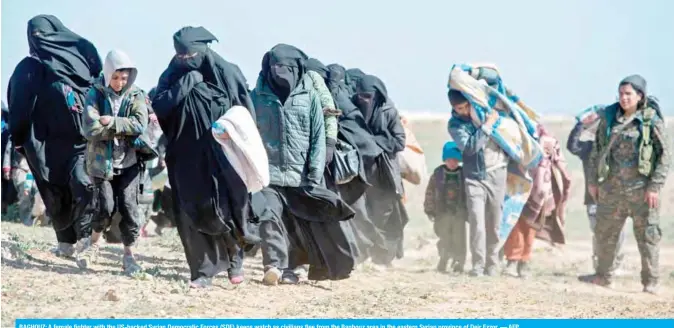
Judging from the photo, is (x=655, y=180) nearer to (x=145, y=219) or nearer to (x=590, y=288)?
(x=590, y=288)

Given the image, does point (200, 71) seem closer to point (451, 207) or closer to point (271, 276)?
point (271, 276)

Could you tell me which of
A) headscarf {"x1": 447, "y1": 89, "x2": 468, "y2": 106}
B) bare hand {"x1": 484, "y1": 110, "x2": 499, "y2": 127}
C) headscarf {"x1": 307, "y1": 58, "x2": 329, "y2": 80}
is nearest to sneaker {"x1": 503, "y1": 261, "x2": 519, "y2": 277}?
bare hand {"x1": 484, "y1": 110, "x2": 499, "y2": 127}

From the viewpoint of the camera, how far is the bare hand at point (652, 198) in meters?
12.6

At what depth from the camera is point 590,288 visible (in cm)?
1333

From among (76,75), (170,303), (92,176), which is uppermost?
(76,75)

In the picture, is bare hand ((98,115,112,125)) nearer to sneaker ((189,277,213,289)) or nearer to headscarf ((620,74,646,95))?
sneaker ((189,277,213,289))

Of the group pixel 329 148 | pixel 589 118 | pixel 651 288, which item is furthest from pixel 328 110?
pixel 589 118

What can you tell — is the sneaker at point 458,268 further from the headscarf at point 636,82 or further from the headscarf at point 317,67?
the headscarf at point 317,67

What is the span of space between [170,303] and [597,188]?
5.22m

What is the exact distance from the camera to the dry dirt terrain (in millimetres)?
9070

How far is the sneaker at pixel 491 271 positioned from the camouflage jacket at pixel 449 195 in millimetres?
599

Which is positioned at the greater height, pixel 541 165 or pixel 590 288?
pixel 541 165

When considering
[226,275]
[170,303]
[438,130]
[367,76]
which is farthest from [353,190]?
[438,130]

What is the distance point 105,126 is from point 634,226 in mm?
5314
